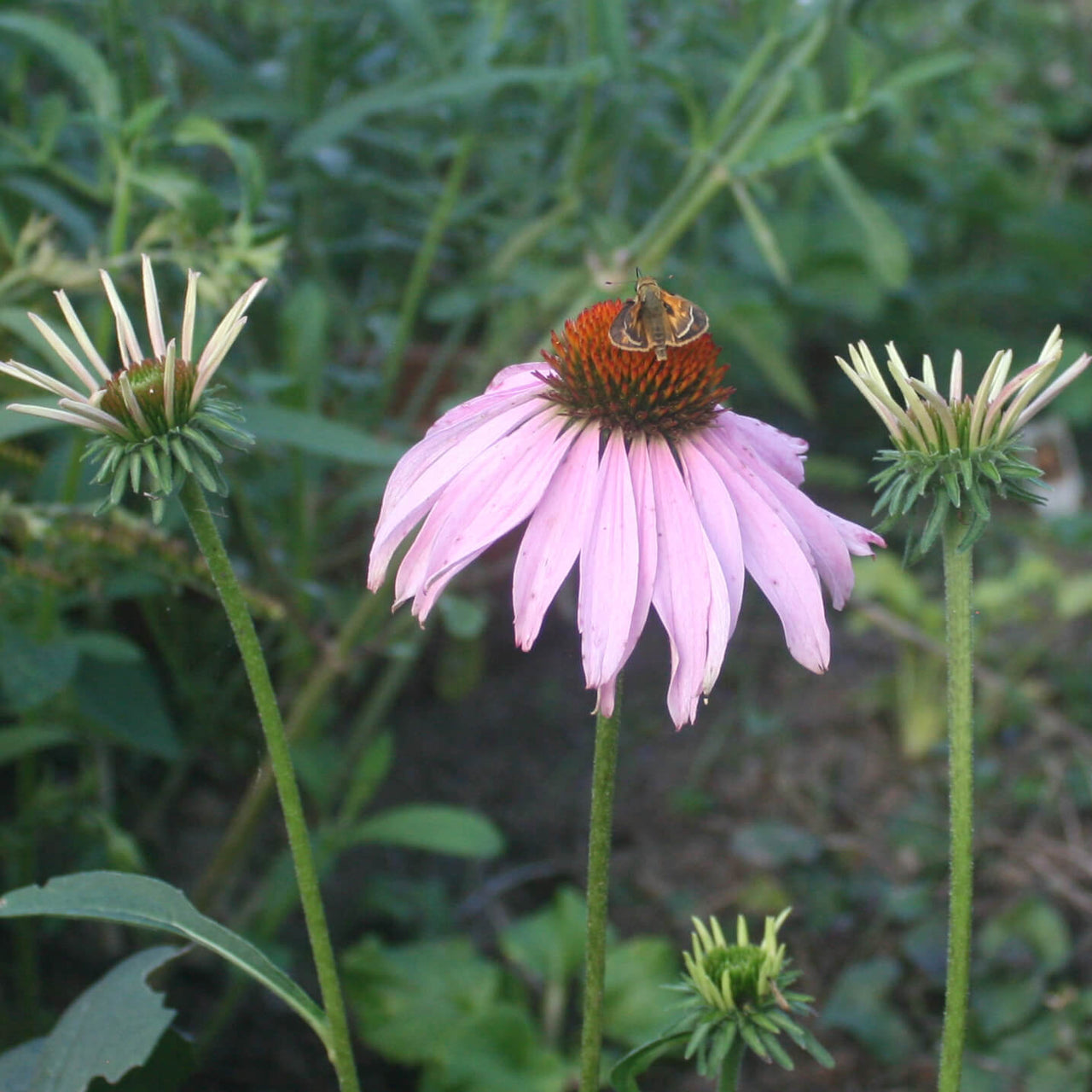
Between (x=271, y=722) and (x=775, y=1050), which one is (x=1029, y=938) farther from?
(x=271, y=722)

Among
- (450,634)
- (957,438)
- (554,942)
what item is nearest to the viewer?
(957,438)

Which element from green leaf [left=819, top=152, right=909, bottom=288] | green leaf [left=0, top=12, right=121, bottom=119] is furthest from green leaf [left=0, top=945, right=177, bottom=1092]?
green leaf [left=819, top=152, right=909, bottom=288]

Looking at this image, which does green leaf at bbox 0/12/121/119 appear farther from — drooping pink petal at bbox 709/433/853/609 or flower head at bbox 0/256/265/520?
drooping pink petal at bbox 709/433/853/609

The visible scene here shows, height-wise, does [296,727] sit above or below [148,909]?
above

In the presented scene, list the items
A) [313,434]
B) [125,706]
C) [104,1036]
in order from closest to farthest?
[104,1036]
[313,434]
[125,706]

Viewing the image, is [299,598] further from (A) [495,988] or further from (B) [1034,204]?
(B) [1034,204]

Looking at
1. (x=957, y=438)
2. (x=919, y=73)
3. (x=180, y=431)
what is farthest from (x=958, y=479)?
(x=919, y=73)

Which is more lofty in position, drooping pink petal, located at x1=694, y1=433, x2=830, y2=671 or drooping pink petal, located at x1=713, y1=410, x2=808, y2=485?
drooping pink petal, located at x1=713, y1=410, x2=808, y2=485
